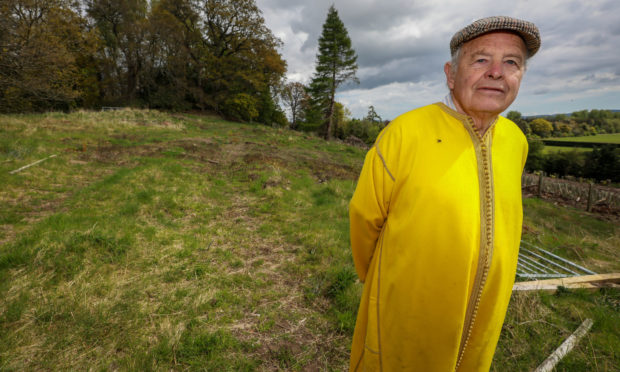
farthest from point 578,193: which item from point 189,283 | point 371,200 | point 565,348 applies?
point 189,283

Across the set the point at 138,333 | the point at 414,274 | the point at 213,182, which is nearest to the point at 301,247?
the point at 138,333

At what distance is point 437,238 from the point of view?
4.26ft

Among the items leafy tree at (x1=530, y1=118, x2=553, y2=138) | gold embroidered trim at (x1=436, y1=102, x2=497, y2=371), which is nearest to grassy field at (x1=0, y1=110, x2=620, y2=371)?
gold embroidered trim at (x1=436, y1=102, x2=497, y2=371)

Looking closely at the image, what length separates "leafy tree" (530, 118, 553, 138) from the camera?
160ft

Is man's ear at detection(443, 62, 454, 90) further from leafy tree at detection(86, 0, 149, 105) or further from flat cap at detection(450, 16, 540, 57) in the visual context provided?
leafy tree at detection(86, 0, 149, 105)

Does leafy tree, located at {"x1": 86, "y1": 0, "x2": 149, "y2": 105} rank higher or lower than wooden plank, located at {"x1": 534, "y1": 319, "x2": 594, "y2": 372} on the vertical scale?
higher

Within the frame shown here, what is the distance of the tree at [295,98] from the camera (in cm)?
3916

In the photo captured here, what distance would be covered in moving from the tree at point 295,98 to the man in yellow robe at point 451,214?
39.0 m

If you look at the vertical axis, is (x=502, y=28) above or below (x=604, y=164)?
above

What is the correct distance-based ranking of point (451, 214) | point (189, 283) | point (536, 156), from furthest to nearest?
point (536, 156)
point (189, 283)
point (451, 214)

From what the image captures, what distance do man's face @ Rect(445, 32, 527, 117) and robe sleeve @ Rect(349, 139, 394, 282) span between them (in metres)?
0.62

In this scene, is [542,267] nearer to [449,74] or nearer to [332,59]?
[449,74]

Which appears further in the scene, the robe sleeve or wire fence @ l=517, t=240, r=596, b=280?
wire fence @ l=517, t=240, r=596, b=280

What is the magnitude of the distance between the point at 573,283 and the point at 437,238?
15.7ft
